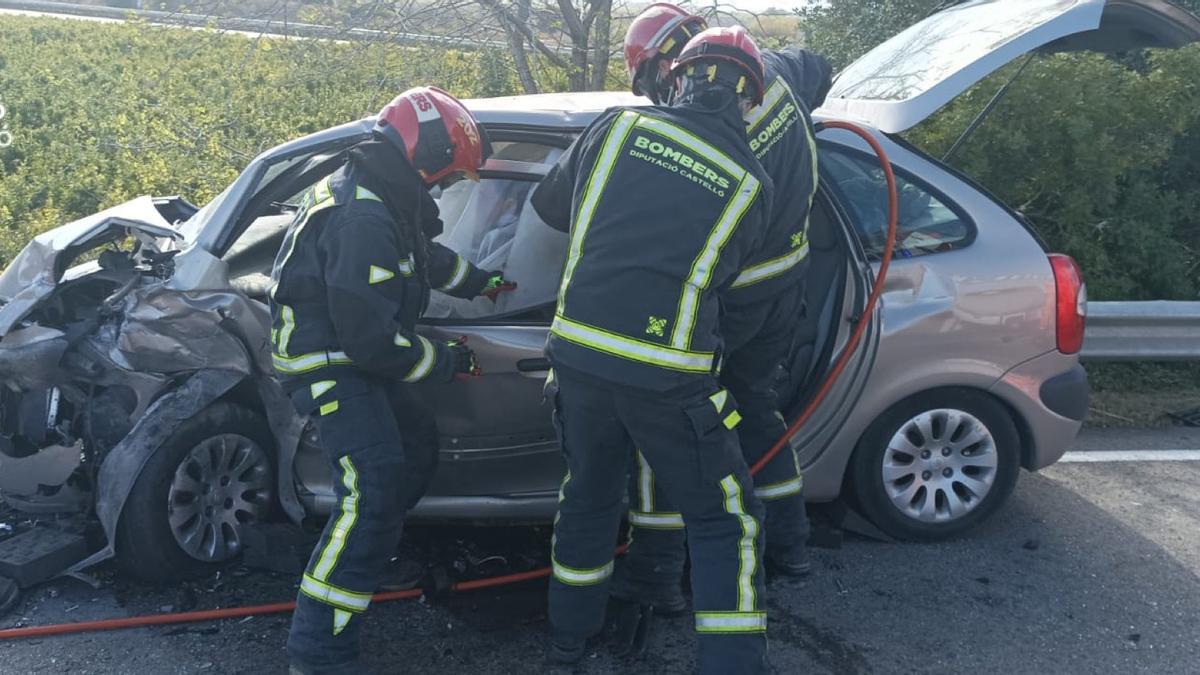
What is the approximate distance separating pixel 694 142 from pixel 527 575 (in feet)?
5.61

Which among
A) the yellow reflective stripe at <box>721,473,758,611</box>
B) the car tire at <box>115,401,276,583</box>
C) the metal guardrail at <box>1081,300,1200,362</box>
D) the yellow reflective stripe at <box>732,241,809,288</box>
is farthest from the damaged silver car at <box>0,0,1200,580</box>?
the metal guardrail at <box>1081,300,1200,362</box>

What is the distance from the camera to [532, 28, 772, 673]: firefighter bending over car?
2.85 metres

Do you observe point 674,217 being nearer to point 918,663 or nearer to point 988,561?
point 918,663

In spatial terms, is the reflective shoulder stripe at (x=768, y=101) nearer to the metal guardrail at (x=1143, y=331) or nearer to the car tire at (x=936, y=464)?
the car tire at (x=936, y=464)

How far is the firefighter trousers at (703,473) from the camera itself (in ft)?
9.60

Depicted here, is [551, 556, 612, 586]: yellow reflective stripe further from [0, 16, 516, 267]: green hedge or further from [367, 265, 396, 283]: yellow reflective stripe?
[0, 16, 516, 267]: green hedge

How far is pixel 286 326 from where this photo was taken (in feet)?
10.5

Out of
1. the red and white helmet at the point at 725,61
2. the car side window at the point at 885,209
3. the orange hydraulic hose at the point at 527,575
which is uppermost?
the red and white helmet at the point at 725,61

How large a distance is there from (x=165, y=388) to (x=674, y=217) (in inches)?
78.2

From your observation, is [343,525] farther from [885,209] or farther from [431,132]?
[885,209]

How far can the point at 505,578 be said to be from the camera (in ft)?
12.2

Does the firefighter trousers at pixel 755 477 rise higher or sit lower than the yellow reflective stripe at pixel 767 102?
lower

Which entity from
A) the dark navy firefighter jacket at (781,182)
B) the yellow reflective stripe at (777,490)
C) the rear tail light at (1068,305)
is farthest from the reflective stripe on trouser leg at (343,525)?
the rear tail light at (1068,305)

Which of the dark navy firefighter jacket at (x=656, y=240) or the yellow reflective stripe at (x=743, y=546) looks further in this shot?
the yellow reflective stripe at (x=743, y=546)
